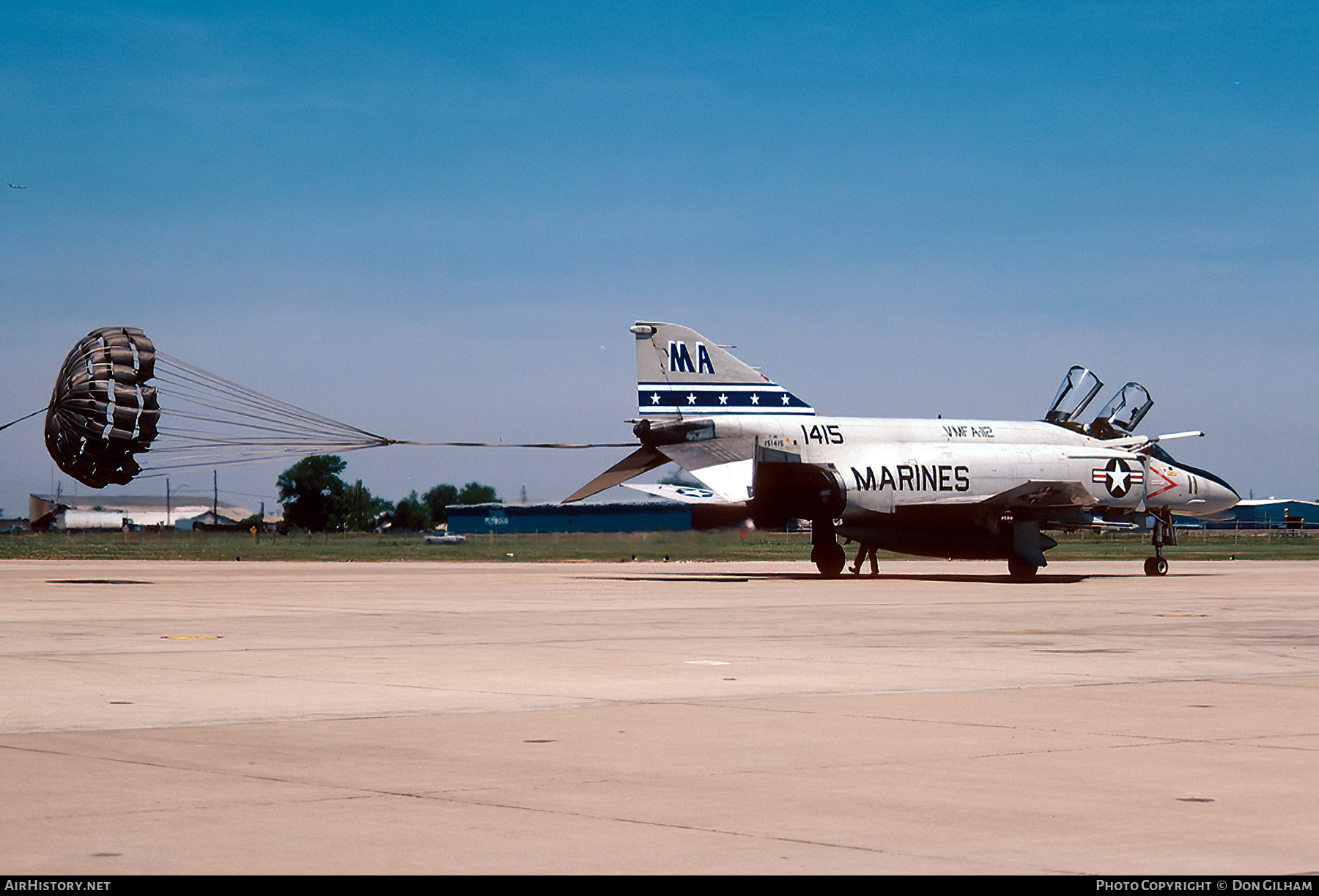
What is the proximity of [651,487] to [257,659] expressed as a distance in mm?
57785

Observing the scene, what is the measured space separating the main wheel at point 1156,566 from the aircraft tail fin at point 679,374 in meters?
12.0

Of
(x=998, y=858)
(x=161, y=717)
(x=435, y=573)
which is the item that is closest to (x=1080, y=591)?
(x=435, y=573)

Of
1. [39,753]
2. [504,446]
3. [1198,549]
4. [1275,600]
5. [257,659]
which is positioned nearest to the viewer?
[39,753]

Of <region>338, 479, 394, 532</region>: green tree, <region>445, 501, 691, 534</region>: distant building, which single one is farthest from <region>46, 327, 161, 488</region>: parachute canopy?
<region>338, 479, 394, 532</region>: green tree

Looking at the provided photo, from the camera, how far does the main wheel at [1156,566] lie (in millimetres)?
39281

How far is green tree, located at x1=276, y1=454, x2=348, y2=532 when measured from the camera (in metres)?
160

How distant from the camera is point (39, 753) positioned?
847cm

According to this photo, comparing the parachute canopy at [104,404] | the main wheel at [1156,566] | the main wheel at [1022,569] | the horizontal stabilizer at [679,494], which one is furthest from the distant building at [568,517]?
the parachute canopy at [104,404]

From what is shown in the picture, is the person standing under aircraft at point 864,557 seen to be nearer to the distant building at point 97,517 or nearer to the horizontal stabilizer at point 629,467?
the horizontal stabilizer at point 629,467

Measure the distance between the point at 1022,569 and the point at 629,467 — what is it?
1006 centimetres

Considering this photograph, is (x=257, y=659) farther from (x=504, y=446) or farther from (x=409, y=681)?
(x=504, y=446)

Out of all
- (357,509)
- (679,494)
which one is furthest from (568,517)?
(679,494)

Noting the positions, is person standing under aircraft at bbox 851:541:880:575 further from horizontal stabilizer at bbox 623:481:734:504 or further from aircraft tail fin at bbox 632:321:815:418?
horizontal stabilizer at bbox 623:481:734:504

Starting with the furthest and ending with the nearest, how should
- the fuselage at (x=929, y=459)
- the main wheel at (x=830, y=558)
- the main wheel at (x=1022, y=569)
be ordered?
the main wheel at (x=830, y=558), the main wheel at (x=1022, y=569), the fuselage at (x=929, y=459)
